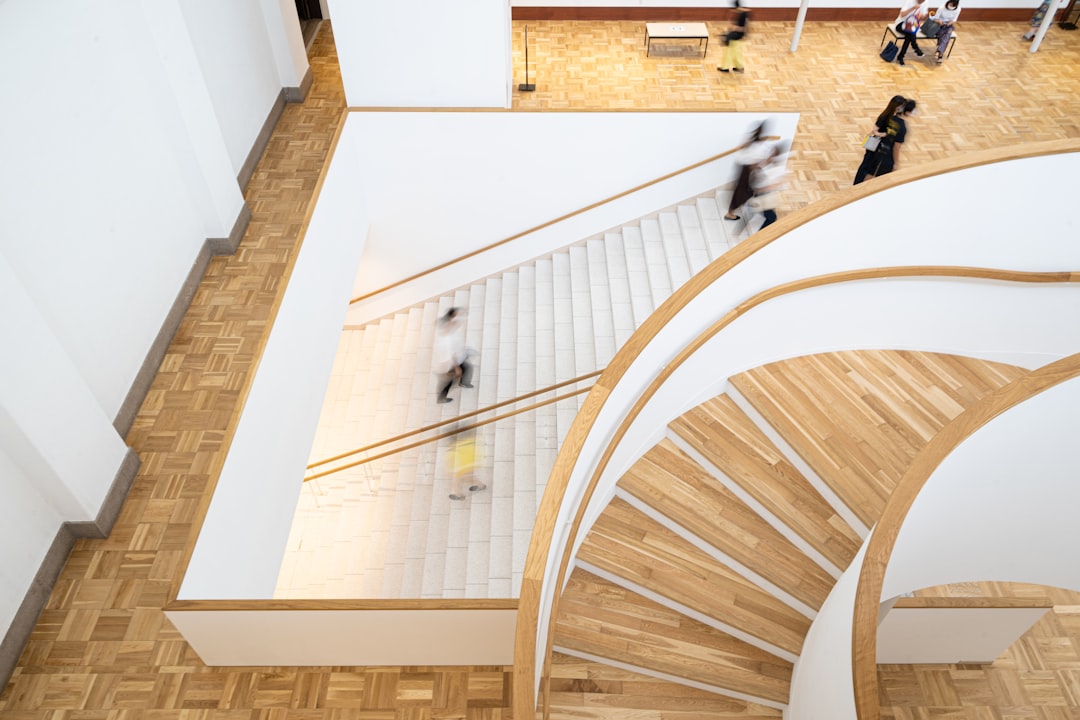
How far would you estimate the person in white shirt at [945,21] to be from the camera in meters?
9.77

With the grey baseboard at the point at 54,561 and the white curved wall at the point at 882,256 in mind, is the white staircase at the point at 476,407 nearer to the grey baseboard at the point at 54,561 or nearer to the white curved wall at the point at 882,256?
the white curved wall at the point at 882,256

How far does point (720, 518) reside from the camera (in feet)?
19.2

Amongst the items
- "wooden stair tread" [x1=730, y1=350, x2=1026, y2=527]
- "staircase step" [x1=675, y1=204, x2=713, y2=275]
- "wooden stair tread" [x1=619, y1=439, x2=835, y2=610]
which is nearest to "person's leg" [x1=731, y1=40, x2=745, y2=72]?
"staircase step" [x1=675, y1=204, x2=713, y2=275]

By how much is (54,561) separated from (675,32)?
30.6 feet

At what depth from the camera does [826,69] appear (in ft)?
32.6

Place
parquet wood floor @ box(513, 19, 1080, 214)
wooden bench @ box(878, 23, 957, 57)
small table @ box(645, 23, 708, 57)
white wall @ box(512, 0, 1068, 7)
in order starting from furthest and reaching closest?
white wall @ box(512, 0, 1068, 7) < small table @ box(645, 23, 708, 57) < wooden bench @ box(878, 23, 957, 57) < parquet wood floor @ box(513, 19, 1080, 214)

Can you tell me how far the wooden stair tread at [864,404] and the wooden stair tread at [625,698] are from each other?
1.70m

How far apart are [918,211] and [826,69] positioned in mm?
4884

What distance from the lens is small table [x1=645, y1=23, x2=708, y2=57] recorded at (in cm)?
1011

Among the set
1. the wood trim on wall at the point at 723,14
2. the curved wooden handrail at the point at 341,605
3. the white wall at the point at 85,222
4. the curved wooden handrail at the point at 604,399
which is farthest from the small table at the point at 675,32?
the curved wooden handrail at the point at 341,605

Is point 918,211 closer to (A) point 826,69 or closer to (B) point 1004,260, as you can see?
(B) point 1004,260

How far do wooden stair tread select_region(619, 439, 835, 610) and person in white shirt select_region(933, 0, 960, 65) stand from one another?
7311mm

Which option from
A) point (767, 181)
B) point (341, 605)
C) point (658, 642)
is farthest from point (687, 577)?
point (767, 181)

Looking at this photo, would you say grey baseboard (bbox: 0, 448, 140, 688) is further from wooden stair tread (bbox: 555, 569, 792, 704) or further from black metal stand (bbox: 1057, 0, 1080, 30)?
black metal stand (bbox: 1057, 0, 1080, 30)
